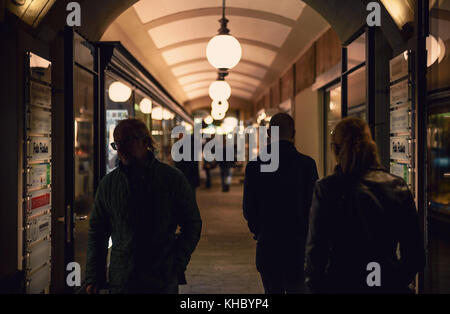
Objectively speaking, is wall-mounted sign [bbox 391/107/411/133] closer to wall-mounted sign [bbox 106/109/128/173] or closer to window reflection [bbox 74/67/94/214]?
wall-mounted sign [bbox 106/109/128/173]

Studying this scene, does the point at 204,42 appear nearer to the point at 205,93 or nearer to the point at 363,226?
the point at 363,226

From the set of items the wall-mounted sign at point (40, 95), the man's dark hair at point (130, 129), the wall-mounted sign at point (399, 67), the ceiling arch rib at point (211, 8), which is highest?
the ceiling arch rib at point (211, 8)

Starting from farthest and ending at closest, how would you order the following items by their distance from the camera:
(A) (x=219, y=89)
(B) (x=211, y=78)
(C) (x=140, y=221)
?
(B) (x=211, y=78) → (A) (x=219, y=89) → (C) (x=140, y=221)

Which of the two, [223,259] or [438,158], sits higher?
[438,158]

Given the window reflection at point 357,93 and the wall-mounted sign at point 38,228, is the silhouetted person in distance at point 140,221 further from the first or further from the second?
the window reflection at point 357,93

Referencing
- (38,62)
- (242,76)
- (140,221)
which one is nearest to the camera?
(140,221)

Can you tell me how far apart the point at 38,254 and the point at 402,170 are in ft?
10.9

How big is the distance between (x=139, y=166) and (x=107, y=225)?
0.42 meters

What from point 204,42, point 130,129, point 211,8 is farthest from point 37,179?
point 204,42

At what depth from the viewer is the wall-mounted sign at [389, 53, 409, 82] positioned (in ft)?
11.1

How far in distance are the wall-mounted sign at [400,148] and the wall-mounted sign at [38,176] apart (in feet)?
10.6

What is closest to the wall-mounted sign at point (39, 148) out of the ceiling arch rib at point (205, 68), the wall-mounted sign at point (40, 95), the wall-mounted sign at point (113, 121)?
the wall-mounted sign at point (40, 95)

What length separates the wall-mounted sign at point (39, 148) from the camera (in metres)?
3.34

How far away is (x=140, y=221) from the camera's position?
2117 millimetres
